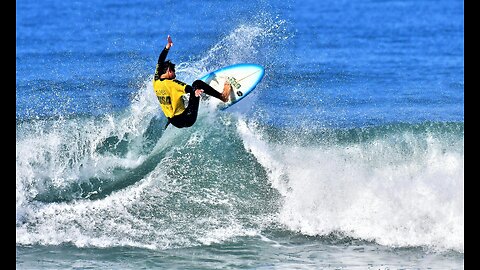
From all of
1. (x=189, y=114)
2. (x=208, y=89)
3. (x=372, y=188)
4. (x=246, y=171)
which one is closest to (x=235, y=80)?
(x=208, y=89)

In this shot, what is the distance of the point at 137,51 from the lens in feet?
81.4

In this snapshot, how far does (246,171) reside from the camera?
14.2 meters

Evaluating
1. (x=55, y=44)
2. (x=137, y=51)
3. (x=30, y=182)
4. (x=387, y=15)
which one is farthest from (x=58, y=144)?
(x=387, y=15)

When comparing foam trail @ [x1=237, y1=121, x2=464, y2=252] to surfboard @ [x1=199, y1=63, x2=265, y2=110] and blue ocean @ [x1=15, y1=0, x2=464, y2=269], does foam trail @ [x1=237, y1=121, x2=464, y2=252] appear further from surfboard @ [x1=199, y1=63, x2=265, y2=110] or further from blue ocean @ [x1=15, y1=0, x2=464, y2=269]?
surfboard @ [x1=199, y1=63, x2=265, y2=110]

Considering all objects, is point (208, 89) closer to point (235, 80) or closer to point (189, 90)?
point (189, 90)

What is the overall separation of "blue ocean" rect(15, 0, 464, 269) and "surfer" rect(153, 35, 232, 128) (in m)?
1.61

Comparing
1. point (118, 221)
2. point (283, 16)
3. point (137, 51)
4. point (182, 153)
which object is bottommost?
point (118, 221)

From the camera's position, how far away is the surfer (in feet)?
39.4

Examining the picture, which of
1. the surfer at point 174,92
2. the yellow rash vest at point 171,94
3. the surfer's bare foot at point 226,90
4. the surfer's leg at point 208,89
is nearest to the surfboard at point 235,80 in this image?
the surfer's bare foot at point 226,90

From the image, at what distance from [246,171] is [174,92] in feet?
8.95

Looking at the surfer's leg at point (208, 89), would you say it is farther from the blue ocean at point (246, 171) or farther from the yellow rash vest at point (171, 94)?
the blue ocean at point (246, 171)

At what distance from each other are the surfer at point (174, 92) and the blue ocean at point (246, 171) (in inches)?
63.2
